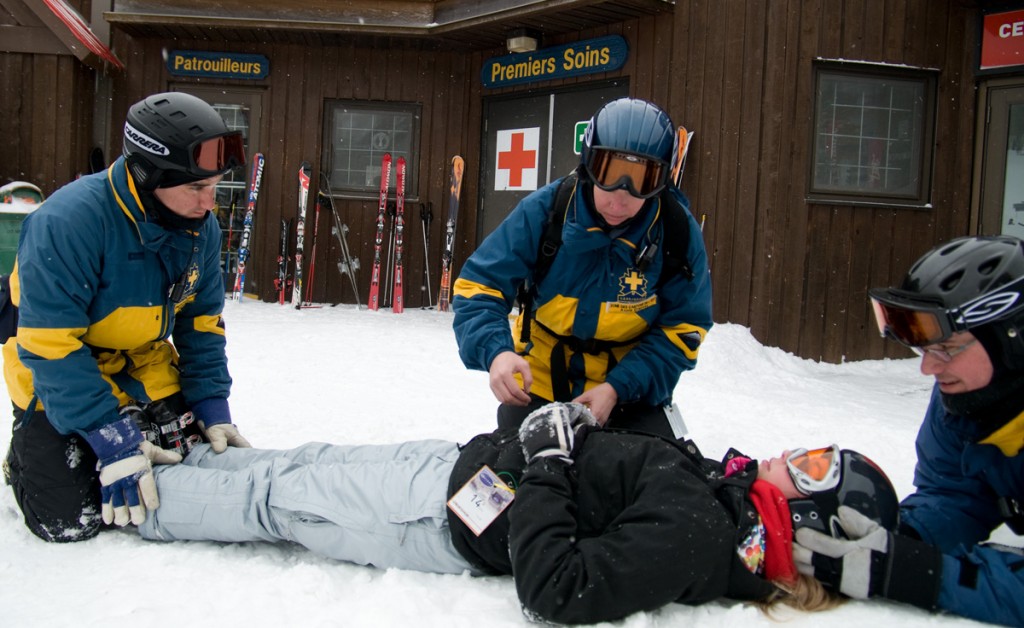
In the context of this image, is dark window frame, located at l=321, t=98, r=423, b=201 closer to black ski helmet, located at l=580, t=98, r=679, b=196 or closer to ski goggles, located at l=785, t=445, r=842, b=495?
black ski helmet, located at l=580, t=98, r=679, b=196

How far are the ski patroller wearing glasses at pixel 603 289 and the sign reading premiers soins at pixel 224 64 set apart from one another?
7.26m

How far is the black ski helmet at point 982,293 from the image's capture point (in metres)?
1.98

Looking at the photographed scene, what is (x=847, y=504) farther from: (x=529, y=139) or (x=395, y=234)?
(x=395, y=234)

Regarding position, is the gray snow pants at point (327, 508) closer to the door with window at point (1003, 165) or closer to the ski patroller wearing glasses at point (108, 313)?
the ski patroller wearing glasses at point (108, 313)

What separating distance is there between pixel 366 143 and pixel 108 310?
22.7 ft

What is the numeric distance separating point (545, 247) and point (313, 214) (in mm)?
6872

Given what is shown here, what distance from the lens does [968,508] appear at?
228 centimetres

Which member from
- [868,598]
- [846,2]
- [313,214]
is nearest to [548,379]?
[868,598]

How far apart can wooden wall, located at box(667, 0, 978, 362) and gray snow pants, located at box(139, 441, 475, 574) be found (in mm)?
4923

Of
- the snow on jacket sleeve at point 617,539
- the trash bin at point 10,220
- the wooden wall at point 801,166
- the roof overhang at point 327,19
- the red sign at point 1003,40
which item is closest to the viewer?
the snow on jacket sleeve at point 617,539

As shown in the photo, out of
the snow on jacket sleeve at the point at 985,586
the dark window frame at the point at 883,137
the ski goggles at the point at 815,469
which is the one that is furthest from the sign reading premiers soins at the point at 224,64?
the snow on jacket sleeve at the point at 985,586

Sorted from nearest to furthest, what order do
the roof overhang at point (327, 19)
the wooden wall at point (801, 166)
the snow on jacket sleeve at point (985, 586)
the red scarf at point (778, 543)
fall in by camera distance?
the snow on jacket sleeve at point (985, 586) → the red scarf at point (778, 543) → the wooden wall at point (801, 166) → the roof overhang at point (327, 19)

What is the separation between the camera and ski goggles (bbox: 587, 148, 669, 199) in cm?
250

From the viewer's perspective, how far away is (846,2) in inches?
259
